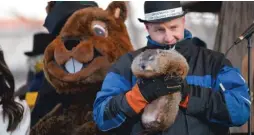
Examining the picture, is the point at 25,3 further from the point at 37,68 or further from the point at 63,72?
the point at 63,72

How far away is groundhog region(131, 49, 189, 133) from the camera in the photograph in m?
2.07

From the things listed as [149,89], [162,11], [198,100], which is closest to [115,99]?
[149,89]

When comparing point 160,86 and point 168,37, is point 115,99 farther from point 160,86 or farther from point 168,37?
point 168,37

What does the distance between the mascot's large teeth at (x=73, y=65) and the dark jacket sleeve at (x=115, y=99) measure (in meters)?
0.66

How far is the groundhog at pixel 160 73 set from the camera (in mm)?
2074

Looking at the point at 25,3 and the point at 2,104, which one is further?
the point at 25,3

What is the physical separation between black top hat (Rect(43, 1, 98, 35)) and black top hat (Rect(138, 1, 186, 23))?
0.87 meters

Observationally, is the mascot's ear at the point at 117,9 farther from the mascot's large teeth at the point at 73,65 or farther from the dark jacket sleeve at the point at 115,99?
the dark jacket sleeve at the point at 115,99

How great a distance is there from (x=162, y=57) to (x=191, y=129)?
32 cm

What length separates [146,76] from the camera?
2092 mm

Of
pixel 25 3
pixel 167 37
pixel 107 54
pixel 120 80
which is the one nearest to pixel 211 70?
pixel 167 37

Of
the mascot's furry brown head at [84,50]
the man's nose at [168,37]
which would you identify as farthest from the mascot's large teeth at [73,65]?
the man's nose at [168,37]

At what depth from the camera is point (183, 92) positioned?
7.11 ft

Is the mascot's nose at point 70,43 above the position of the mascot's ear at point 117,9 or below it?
below
